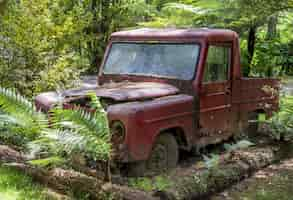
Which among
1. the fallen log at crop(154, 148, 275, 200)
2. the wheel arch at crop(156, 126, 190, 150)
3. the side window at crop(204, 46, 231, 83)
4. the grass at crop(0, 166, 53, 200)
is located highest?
the side window at crop(204, 46, 231, 83)

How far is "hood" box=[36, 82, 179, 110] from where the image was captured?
5.82 m

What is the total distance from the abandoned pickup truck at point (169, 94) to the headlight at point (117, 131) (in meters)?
0.01

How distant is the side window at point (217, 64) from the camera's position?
259 inches

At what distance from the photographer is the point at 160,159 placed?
5.98m

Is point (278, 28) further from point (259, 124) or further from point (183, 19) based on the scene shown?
point (259, 124)

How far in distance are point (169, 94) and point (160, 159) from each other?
2.90ft

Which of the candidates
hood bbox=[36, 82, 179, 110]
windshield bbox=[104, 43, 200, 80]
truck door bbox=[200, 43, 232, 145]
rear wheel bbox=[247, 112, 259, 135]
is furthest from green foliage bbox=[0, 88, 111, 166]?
rear wheel bbox=[247, 112, 259, 135]

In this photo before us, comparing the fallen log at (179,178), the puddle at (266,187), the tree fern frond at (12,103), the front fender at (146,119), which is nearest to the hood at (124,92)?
the front fender at (146,119)

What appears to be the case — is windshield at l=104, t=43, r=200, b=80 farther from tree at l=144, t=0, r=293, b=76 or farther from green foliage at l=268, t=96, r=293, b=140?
green foliage at l=268, t=96, r=293, b=140

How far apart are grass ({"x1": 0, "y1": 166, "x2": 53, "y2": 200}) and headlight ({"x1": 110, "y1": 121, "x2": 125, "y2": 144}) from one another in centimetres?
118

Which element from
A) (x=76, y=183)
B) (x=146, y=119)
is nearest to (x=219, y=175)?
(x=146, y=119)

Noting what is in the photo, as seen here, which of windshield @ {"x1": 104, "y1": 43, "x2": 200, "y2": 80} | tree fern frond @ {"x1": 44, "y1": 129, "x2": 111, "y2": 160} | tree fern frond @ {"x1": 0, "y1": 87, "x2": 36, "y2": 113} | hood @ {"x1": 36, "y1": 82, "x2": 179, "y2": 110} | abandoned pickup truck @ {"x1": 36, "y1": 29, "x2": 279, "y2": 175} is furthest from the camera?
windshield @ {"x1": 104, "y1": 43, "x2": 200, "y2": 80}

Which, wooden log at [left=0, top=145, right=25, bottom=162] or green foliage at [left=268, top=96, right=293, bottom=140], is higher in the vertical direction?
wooden log at [left=0, top=145, right=25, bottom=162]

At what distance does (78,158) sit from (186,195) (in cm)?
123
